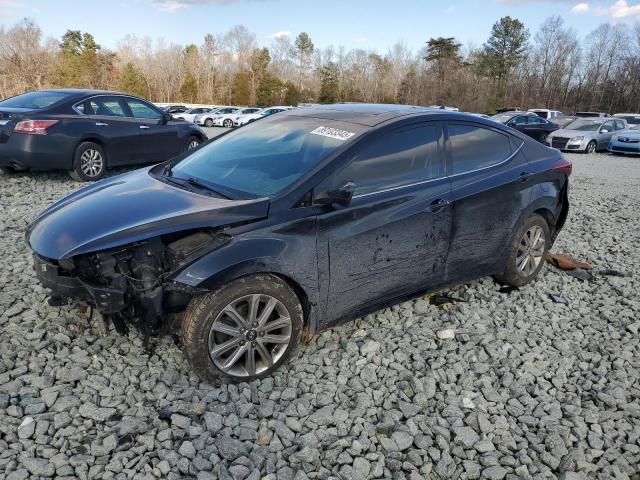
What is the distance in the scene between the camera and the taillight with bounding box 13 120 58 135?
7691 millimetres

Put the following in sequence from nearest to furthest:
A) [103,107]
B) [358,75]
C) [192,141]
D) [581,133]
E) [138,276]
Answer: [138,276] → [103,107] → [192,141] → [581,133] → [358,75]

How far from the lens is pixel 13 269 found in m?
4.65

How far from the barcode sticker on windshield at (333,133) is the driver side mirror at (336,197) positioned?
0.51 meters

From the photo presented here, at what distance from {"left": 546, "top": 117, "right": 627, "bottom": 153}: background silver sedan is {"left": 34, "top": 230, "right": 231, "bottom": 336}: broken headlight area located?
771 inches

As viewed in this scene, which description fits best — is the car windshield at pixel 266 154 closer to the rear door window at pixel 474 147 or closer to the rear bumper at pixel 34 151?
the rear door window at pixel 474 147

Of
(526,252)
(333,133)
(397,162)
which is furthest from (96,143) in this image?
(526,252)

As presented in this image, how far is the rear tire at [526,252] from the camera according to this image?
4.48 m

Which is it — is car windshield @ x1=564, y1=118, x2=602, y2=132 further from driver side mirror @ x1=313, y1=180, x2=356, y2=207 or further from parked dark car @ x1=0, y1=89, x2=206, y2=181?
driver side mirror @ x1=313, y1=180, x2=356, y2=207

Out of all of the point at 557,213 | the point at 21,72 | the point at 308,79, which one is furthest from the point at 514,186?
the point at 308,79

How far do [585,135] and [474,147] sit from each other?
58.3ft

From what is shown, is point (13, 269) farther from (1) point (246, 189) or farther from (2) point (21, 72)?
(2) point (21, 72)

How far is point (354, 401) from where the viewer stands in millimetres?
3078

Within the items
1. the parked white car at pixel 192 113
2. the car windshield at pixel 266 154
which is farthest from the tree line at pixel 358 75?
the car windshield at pixel 266 154

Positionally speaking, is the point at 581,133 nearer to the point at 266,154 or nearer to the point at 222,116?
the point at 266,154
